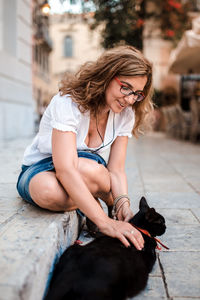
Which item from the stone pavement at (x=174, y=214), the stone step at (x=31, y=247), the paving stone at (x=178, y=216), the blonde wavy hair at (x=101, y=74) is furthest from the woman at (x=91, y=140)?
the paving stone at (x=178, y=216)

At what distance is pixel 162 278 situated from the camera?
1735 millimetres

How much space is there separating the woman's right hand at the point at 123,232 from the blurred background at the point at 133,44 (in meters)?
1.17

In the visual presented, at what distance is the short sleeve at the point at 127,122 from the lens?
96.3 inches

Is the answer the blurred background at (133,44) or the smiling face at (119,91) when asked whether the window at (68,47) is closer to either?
the blurred background at (133,44)

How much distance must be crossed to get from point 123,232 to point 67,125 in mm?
676

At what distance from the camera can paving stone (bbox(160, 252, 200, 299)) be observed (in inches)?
62.7

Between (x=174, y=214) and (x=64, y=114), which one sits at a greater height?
(x=64, y=114)

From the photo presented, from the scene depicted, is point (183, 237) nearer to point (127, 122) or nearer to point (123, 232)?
point (123, 232)

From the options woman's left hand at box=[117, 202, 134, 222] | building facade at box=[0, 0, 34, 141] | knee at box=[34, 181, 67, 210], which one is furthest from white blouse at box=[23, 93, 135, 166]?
building facade at box=[0, 0, 34, 141]

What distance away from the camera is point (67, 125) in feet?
6.35

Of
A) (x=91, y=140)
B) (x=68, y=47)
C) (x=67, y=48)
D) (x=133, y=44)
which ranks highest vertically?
(x=68, y=47)

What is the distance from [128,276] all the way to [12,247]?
524 millimetres

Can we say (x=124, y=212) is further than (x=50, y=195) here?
Yes

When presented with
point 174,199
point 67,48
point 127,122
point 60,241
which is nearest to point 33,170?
point 60,241
